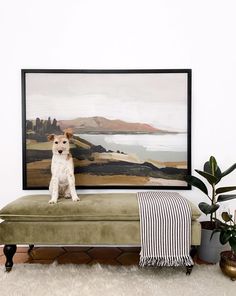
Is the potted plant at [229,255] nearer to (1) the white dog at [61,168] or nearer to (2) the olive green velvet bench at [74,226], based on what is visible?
(2) the olive green velvet bench at [74,226]

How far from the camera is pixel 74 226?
6.86 feet

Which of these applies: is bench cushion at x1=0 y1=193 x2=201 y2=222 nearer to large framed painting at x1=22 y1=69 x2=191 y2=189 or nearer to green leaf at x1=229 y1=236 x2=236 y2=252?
green leaf at x1=229 y1=236 x2=236 y2=252

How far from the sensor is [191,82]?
2.67 metres

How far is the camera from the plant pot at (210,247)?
2312mm

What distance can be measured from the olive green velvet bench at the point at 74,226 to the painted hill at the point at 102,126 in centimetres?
88

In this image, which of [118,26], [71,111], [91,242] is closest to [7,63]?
[71,111]

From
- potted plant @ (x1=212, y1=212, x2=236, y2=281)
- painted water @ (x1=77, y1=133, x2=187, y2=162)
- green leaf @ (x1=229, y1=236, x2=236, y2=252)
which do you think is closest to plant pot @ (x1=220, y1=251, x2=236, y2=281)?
potted plant @ (x1=212, y1=212, x2=236, y2=281)

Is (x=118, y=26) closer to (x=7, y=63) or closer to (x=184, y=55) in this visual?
(x=184, y=55)

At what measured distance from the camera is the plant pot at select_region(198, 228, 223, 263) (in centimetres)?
231

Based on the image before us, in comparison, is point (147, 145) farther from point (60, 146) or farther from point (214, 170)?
point (60, 146)

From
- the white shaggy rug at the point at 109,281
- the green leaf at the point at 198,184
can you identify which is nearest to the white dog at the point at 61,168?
the white shaggy rug at the point at 109,281

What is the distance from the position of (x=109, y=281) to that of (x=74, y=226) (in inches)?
19.5

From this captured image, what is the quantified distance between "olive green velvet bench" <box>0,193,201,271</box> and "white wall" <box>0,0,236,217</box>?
111 cm

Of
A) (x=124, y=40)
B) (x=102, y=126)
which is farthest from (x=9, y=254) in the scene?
(x=124, y=40)
